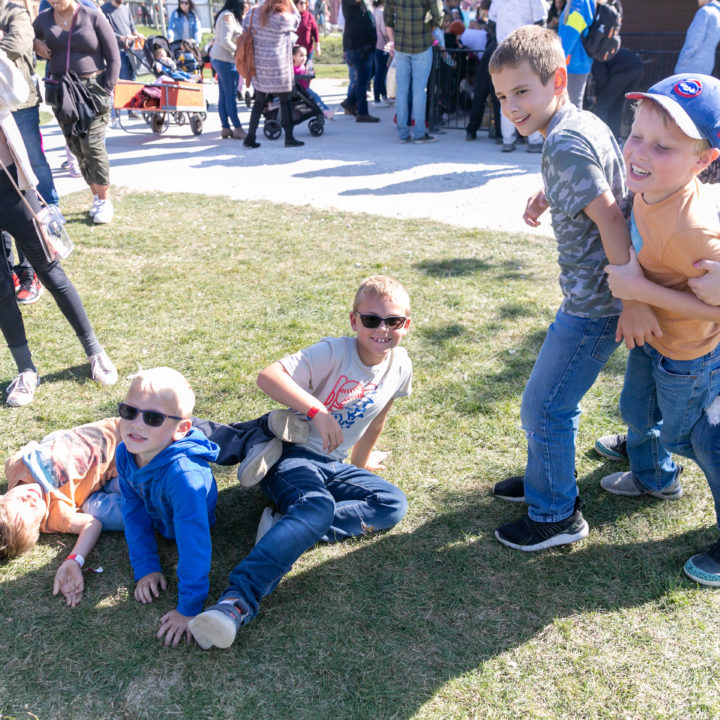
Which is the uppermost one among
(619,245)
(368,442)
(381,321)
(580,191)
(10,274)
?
(580,191)

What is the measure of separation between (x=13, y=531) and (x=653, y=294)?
2444 mm

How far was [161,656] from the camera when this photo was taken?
7.70 feet

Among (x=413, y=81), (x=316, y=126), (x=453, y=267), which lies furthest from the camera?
(x=316, y=126)

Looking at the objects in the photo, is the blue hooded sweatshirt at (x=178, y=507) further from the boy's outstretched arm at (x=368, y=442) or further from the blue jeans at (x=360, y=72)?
the blue jeans at (x=360, y=72)

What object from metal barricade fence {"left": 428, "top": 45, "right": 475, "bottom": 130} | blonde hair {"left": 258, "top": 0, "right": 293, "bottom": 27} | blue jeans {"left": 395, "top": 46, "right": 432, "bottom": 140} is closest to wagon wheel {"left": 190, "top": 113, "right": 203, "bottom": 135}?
blonde hair {"left": 258, "top": 0, "right": 293, "bottom": 27}

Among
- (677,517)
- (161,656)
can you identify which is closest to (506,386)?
(677,517)

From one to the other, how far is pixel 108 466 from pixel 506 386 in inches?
84.3

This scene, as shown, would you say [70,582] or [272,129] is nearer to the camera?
[70,582]

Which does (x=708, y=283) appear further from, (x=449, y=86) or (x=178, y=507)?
(x=449, y=86)

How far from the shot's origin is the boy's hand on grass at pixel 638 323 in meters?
2.26

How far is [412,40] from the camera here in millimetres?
9289

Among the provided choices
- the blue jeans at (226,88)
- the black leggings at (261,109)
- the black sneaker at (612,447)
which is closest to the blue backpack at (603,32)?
the black leggings at (261,109)

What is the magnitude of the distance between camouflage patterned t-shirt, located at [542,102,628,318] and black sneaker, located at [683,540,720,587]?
1.01m

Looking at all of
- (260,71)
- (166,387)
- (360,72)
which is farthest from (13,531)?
(360,72)
